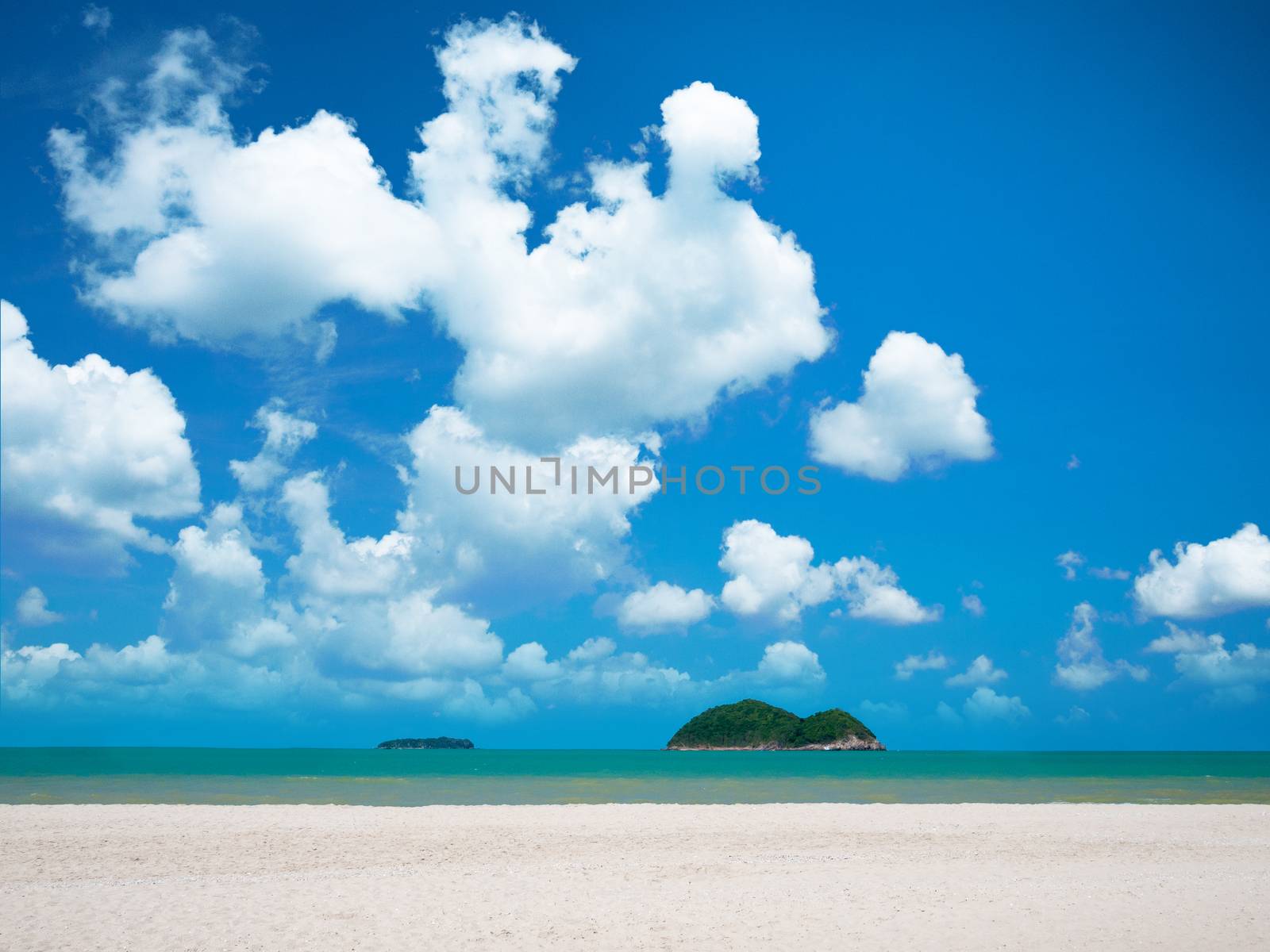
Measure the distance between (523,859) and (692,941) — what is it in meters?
8.76

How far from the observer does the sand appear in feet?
44.2

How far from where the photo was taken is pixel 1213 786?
175ft

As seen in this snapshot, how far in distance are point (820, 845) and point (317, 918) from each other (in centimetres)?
1340

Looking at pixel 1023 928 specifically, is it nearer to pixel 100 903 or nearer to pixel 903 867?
pixel 903 867

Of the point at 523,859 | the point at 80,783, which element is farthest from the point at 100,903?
the point at 80,783

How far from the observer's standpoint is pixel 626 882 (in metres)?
17.7

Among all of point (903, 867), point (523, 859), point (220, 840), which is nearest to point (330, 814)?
point (220, 840)

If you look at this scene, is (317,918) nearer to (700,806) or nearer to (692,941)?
(692,941)

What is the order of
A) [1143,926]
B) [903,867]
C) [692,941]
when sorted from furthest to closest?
1. [903,867]
2. [1143,926]
3. [692,941]

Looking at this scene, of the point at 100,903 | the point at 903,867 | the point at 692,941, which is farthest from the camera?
the point at 903,867

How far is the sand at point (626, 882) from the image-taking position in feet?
44.2

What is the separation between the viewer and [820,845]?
2322 cm

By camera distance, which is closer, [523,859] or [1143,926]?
[1143,926]

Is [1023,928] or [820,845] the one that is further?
[820,845]
